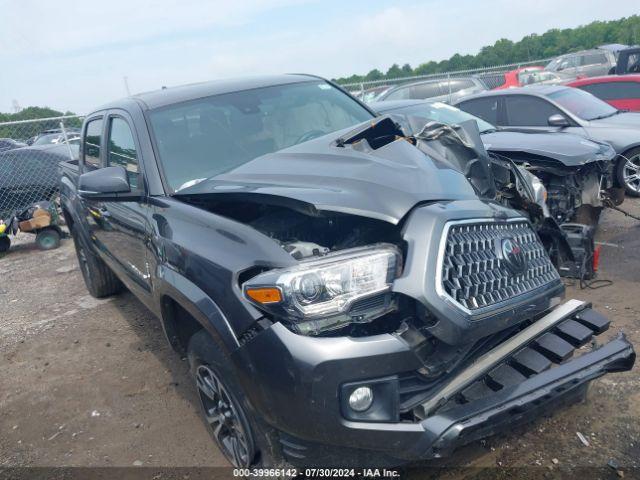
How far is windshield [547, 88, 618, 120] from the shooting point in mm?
7630

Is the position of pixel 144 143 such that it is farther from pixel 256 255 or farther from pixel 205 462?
pixel 205 462

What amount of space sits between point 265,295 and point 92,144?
334 centimetres

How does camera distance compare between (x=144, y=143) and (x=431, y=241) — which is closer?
(x=431, y=241)

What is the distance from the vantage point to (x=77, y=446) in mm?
3309

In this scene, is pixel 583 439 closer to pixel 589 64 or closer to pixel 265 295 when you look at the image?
pixel 265 295

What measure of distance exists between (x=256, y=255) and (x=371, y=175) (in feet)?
2.31

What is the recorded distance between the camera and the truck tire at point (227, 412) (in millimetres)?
2359

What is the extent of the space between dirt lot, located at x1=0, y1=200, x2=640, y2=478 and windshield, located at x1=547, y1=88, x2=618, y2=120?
2137 mm

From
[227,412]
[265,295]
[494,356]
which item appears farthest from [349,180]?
[227,412]

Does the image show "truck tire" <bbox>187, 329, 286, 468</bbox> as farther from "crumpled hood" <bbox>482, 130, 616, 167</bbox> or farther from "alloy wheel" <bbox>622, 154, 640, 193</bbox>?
A: "alloy wheel" <bbox>622, 154, 640, 193</bbox>

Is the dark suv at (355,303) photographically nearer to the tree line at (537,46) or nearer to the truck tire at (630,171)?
the truck tire at (630,171)

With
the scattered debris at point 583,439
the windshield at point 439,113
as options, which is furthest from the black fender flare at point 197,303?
the windshield at point 439,113

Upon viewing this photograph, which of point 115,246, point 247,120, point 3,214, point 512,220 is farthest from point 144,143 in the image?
point 3,214

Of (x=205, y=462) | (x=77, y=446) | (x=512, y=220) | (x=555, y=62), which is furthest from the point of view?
(x=555, y=62)
